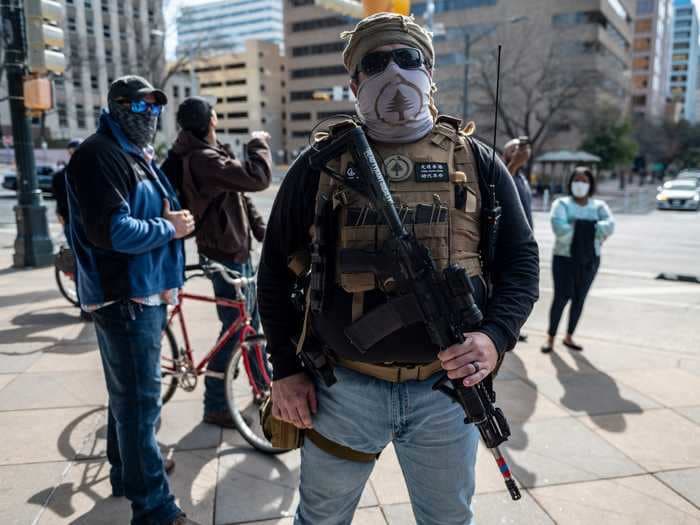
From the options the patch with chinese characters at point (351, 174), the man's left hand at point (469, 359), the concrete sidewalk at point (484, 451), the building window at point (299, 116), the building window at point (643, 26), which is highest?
the building window at point (643, 26)

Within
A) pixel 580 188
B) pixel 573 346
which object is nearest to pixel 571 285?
pixel 573 346

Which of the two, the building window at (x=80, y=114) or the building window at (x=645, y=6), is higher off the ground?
the building window at (x=645, y=6)

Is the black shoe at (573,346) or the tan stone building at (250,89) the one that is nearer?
the black shoe at (573,346)

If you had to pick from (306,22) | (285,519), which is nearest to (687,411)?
(285,519)

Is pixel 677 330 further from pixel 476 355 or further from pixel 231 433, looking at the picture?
pixel 476 355

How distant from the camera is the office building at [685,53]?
137375 millimetres

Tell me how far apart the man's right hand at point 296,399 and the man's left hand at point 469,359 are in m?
0.48

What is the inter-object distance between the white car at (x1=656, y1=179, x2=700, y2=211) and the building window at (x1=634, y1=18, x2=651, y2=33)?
3378 inches

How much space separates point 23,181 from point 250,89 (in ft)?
299

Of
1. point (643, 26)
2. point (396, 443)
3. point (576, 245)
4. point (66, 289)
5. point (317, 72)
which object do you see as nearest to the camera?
point (396, 443)

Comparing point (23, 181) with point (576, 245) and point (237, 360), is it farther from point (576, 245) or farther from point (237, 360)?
point (576, 245)

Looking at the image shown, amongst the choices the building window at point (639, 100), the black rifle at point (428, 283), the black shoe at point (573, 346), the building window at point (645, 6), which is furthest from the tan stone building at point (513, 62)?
the building window at point (645, 6)

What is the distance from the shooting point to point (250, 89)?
313 ft

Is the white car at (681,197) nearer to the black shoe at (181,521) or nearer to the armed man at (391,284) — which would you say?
the armed man at (391,284)
